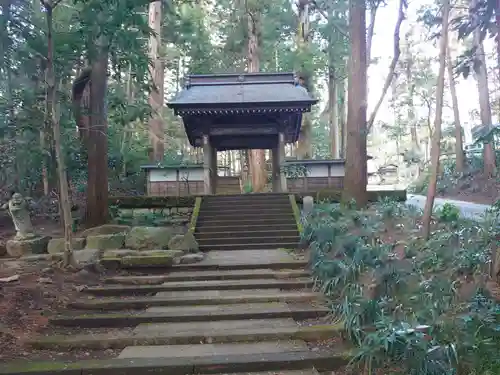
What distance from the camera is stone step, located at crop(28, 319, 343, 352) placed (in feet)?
14.8

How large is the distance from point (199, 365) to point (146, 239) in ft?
14.5

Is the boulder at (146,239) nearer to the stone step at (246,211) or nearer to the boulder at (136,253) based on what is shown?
the boulder at (136,253)

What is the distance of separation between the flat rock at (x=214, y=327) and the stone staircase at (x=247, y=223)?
4033 millimetres

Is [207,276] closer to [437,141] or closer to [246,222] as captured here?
[246,222]

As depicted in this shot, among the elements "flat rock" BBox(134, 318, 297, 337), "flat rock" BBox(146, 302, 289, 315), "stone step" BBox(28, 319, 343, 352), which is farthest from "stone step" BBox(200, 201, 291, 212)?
"stone step" BBox(28, 319, 343, 352)

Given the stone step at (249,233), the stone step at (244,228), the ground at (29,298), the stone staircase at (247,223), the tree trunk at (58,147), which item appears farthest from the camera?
the stone step at (244,228)

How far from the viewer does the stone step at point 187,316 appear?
508cm

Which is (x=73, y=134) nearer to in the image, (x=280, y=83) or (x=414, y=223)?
(x=280, y=83)

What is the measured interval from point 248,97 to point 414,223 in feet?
21.6

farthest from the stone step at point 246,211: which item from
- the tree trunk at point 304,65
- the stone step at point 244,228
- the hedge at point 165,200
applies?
the tree trunk at point 304,65

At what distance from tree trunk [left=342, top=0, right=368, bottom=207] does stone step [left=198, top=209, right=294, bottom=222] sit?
1.54 m

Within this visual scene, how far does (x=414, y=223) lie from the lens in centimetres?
870

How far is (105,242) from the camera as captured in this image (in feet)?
26.4

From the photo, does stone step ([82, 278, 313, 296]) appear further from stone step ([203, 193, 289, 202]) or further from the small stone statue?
stone step ([203, 193, 289, 202])
